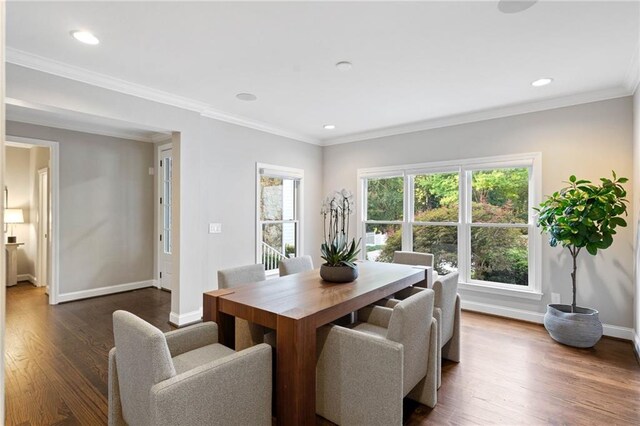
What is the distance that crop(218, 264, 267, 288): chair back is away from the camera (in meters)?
2.69

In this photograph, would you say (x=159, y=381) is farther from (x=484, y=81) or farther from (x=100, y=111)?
(x=484, y=81)

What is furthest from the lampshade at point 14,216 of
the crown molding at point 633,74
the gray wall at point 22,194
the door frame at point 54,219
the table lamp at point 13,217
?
the crown molding at point 633,74

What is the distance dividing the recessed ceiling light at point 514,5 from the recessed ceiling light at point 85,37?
2.79 meters

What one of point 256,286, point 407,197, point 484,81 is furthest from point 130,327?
point 407,197

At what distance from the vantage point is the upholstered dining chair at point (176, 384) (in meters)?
1.36

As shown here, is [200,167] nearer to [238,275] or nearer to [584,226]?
[238,275]

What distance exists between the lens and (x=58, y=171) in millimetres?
4660

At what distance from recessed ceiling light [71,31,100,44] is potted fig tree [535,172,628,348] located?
431 centimetres

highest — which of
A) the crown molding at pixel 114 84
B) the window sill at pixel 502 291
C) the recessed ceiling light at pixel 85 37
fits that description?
the recessed ceiling light at pixel 85 37

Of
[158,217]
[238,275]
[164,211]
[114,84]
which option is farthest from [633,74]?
[158,217]

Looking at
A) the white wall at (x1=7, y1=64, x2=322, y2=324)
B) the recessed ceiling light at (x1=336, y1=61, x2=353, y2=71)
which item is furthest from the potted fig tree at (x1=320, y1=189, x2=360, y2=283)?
the white wall at (x1=7, y1=64, x2=322, y2=324)

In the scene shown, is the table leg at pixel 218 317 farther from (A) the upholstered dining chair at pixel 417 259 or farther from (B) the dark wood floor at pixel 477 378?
(A) the upholstered dining chair at pixel 417 259

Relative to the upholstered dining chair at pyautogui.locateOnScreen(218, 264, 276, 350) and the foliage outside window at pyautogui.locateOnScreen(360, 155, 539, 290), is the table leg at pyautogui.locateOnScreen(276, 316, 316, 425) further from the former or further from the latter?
the foliage outside window at pyautogui.locateOnScreen(360, 155, 539, 290)

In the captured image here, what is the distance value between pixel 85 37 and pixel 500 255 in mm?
4763
